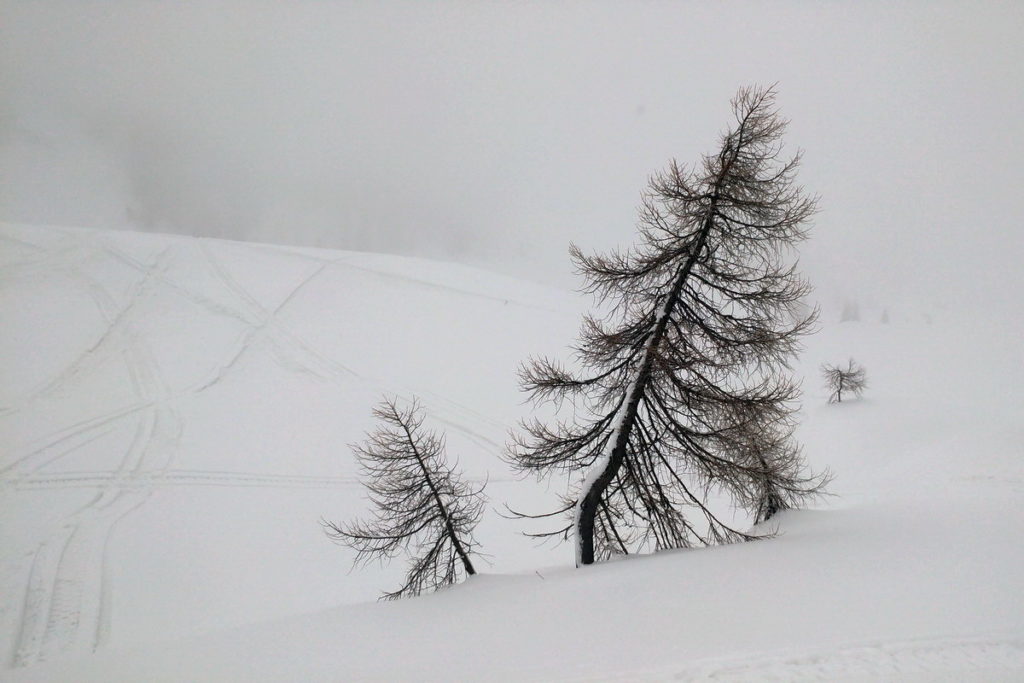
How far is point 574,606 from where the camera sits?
19.0 feet

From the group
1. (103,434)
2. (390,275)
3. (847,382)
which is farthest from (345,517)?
(847,382)

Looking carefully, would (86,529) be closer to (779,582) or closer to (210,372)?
(210,372)

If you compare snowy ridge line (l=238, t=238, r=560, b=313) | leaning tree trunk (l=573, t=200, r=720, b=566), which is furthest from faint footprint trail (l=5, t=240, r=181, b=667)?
snowy ridge line (l=238, t=238, r=560, b=313)

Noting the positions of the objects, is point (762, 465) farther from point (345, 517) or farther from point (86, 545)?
point (86, 545)

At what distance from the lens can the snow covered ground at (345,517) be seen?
4.63 m

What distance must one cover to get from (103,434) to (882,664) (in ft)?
85.4

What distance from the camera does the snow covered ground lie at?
182 inches

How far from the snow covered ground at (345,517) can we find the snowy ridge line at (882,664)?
0.9 inches

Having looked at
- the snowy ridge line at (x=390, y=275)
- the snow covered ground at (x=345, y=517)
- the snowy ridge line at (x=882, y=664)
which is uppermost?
the snowy ridge line at (x=390, y=275)

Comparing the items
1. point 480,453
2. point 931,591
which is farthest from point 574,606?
point 480,453

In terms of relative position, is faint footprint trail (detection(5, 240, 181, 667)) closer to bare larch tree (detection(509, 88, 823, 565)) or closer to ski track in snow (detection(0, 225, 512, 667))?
ski track in snow (detection(0, 225, 512, 667))

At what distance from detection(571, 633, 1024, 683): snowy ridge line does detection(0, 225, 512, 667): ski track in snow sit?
1327 centimetres

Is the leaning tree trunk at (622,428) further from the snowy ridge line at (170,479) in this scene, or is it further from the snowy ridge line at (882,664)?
the snowy ridge line at (170,479)

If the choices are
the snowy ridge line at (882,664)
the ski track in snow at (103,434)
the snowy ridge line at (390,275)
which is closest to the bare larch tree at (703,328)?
the snowy ridge line at (882,664)
